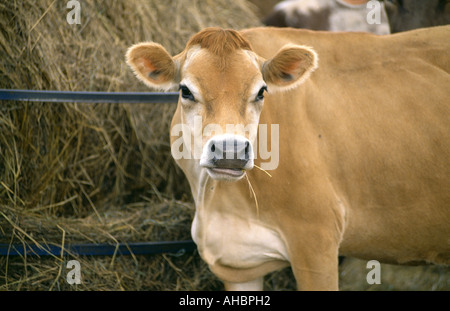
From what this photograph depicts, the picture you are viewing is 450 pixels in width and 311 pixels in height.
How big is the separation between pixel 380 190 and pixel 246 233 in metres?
0.92

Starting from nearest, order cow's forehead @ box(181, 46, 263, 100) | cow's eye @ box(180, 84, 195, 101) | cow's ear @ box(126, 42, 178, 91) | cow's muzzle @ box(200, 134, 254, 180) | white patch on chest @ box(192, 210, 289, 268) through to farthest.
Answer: cow's muzzle @ box(200, 134, 254, 180)
cow's forehead @ box(181, 46, 263, 100)
cow's eye @ box(180, 84, 195, 101)
cow's ear @ box(126, 42, 178, 91)
white patch on chest @ box(192, 210, 289, 268)

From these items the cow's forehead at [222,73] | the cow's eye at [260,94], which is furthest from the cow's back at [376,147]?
the cow's forehead at [222,73]

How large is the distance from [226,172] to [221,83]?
519mm

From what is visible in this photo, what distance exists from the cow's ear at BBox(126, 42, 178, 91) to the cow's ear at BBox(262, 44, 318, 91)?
59 cm

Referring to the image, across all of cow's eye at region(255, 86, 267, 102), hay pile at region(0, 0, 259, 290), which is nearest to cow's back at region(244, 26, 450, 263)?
cow's eye at region(255, 86, 267, 102)

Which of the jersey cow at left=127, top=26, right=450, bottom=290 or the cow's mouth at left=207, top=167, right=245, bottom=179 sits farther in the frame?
the jersey cow at left=127, top=26, right=450, bottom=290

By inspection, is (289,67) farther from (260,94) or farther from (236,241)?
(236,241)

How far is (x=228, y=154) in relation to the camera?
2668 millimetres

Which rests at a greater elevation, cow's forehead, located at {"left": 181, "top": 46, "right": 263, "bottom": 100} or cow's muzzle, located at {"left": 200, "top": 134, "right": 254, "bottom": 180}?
cow's forehead, located at {"left": 181, "top": 46, "right": 263, "bottom": 100}

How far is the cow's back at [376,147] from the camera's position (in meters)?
3.41

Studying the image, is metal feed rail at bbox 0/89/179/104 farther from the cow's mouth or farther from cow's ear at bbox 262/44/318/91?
the cow's mouth

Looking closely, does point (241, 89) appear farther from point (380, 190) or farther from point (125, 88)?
point (125, 88)

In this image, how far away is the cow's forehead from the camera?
9.64 feet
